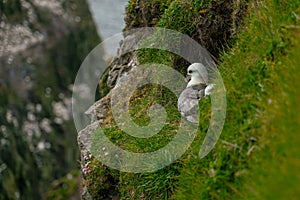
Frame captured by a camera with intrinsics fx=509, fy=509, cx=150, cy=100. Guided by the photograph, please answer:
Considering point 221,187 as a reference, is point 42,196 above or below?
below

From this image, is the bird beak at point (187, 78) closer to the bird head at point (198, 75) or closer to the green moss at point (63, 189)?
the bird head at point (198, 75)

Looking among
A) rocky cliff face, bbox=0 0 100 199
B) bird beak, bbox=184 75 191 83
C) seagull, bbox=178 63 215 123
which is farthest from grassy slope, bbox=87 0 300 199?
rocky cliff face, bbox=0 0 100 199

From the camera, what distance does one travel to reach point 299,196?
2.21 m

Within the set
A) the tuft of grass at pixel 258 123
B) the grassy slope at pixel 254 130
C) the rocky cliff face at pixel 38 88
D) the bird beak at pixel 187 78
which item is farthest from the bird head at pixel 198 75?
the rocky cliff face at pixel 38 88

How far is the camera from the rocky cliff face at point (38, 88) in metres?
14.0

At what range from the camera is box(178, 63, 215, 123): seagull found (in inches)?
166

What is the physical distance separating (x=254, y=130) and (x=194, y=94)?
4.23 ft

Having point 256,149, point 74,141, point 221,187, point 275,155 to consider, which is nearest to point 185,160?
point 221,187

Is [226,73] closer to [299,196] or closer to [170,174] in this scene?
[170,174]

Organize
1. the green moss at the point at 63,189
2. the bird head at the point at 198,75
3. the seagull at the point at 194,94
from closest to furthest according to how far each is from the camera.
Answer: the seagull at the point at 194,94, the bird head at the point at 198,75, the green moss at the point at 63,189

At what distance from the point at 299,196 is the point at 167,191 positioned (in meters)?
2.13

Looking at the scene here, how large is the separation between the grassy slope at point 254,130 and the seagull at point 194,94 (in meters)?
0.27

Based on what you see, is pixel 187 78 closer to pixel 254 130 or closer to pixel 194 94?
pixel 194 94

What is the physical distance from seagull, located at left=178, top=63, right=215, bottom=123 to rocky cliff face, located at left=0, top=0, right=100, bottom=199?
944 cm
